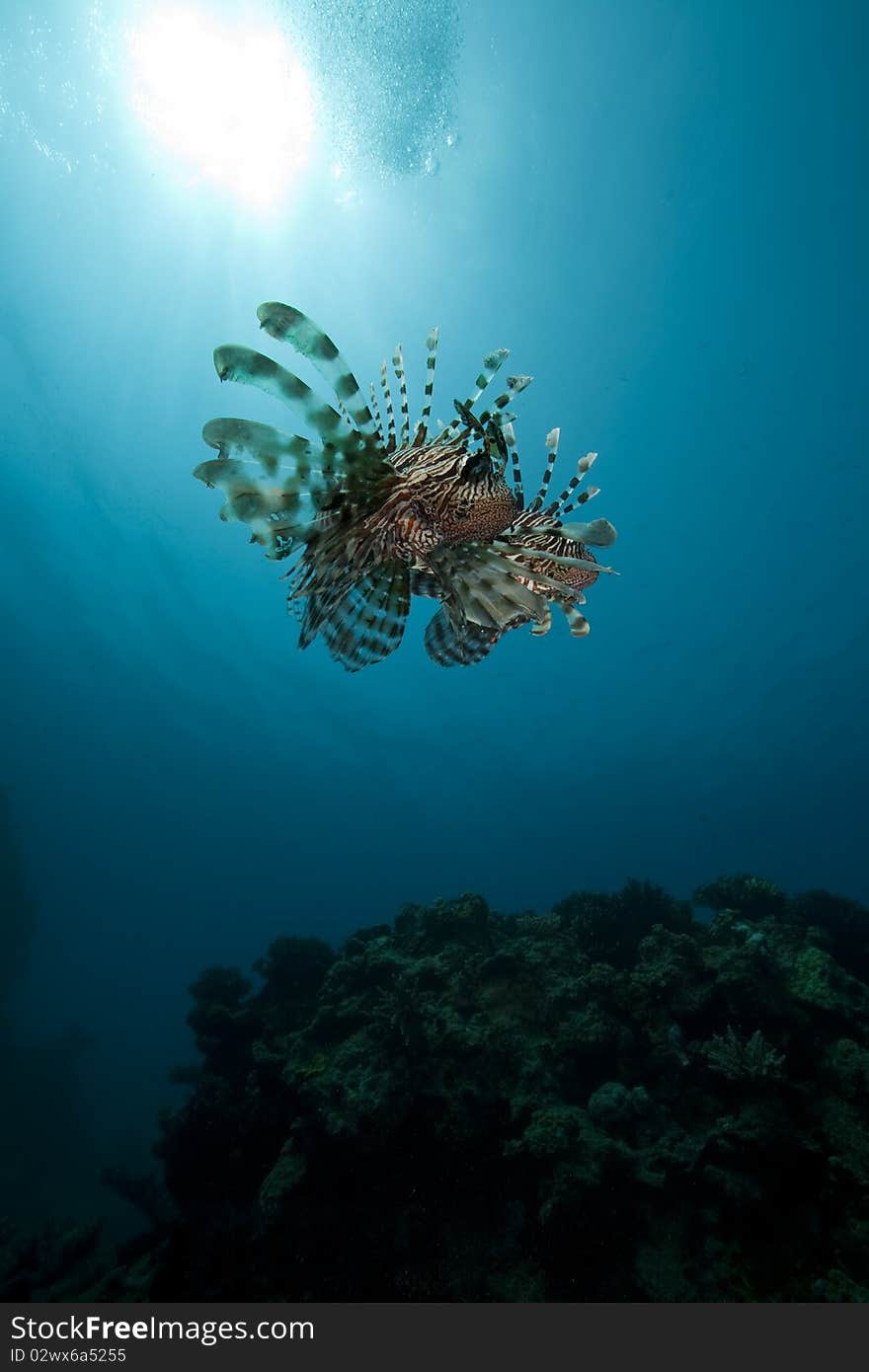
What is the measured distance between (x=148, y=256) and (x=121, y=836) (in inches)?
2838

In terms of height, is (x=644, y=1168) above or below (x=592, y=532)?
below

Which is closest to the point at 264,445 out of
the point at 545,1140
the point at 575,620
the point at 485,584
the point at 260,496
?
the point at 260,496

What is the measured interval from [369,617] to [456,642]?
0.59m

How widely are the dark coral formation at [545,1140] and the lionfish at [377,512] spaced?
6062 millimetres

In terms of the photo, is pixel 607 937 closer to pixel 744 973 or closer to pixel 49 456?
pixel 744 973

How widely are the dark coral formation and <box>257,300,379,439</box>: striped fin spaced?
704 centimetres

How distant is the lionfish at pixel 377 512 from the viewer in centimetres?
237

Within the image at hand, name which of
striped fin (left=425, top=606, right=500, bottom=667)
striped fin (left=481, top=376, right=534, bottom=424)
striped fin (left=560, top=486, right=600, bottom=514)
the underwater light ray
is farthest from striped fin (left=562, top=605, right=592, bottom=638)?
the underwater light ray

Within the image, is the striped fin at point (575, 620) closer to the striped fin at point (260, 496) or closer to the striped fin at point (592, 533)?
the striped fin at point (592, 533)

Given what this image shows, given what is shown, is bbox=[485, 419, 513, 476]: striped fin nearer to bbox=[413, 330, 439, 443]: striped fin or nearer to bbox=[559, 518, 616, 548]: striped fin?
bbox=[559, 518, 616, 548]: striped fin

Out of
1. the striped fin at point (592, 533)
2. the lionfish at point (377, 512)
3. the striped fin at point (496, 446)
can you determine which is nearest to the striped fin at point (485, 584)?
the lionfish at point (377, 512)

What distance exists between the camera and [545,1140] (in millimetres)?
5840
